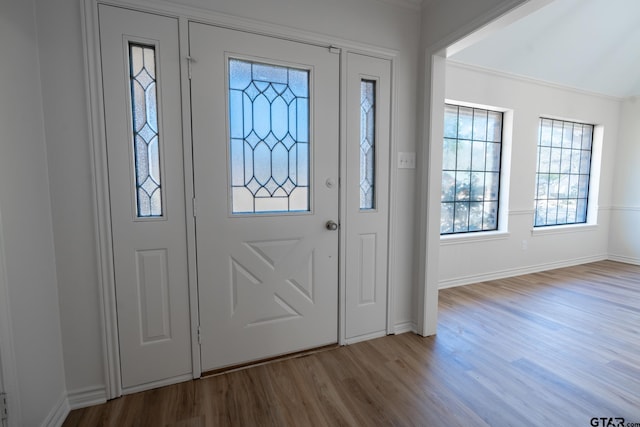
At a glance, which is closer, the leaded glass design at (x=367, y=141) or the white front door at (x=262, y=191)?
the white front door at (x=262, y=191)

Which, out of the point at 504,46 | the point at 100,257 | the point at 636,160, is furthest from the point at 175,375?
the point at 636,160

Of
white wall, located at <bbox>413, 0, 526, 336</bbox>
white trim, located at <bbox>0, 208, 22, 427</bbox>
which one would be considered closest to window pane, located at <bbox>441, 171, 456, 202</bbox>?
white wall, located at <bbox>413, 0, 526, 336</bbox>

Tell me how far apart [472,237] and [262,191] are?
9.42 feet

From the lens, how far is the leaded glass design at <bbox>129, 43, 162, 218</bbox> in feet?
5.42

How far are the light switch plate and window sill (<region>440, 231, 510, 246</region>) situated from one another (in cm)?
145

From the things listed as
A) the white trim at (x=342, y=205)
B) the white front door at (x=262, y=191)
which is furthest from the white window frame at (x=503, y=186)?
the white front door at (x=262, y=191)

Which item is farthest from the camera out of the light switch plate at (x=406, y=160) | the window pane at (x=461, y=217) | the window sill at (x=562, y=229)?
the window sill at (x=562, y=229)

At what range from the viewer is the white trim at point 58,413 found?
1.44m

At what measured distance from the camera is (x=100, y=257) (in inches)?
64.2

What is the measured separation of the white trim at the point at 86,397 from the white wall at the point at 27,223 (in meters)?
0.08

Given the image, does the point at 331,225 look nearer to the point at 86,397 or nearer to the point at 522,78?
the point at 86,397

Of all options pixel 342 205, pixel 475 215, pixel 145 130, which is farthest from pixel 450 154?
pixel 145 130

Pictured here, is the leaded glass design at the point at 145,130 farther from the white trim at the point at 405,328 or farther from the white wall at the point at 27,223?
the white trim at the point at 405,328

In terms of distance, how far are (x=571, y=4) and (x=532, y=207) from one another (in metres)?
2.35
